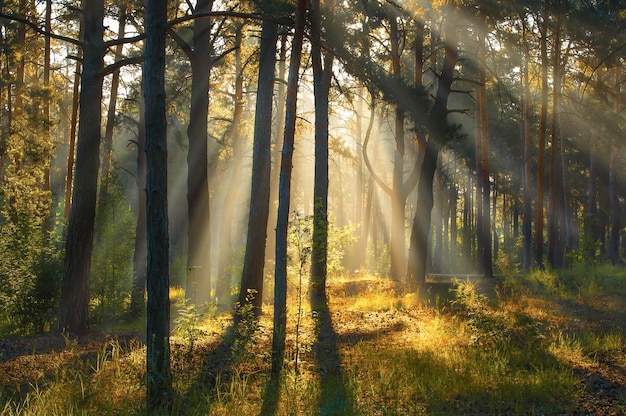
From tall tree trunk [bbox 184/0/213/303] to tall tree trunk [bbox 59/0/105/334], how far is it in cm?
349

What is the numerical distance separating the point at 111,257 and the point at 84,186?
4036 mm

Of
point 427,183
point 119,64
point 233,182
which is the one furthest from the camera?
point 233,182

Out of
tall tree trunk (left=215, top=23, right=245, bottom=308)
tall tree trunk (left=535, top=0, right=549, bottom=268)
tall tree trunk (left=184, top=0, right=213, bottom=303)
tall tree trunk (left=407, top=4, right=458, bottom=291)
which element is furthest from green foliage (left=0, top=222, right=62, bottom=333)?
tall tree trunk (left=535, top=0, right=549, bottom=268)

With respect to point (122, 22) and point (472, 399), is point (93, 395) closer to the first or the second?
point (472, 399)

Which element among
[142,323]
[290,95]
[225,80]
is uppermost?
[225,80]

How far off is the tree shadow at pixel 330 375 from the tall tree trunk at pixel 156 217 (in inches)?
76.2

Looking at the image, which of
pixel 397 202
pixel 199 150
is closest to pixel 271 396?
pixel 199 150

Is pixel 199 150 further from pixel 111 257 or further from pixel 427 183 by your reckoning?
pixel 427 183

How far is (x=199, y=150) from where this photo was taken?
48.6 ft

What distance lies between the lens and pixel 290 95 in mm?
9273

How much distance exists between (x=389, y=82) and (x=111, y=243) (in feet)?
28.3

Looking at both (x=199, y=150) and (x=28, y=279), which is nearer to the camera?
(x=28, y=279)

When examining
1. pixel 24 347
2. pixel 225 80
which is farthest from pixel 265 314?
pixel 225 80

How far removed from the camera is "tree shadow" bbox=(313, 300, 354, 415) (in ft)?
22.2
